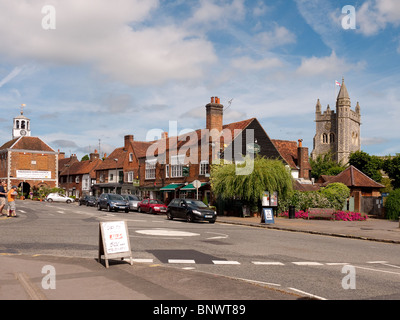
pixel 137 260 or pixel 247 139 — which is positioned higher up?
pixel 247 139

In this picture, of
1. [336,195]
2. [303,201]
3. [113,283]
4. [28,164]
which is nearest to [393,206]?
[336,195]

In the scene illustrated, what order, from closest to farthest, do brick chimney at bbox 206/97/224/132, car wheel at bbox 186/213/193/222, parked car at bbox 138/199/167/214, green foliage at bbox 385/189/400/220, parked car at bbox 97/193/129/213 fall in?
1. car wheel at bbox 186/213/193/222
2. green foliage at bbox 385/189/400/220
3. parked car at bbox 97/193/129/213
4. parked car at bbox 138/199/167/214
5. brick chimney at bbox 206/97/224/132

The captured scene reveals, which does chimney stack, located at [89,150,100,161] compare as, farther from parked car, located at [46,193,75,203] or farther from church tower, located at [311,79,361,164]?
church tower, located at [311,79,361,164]

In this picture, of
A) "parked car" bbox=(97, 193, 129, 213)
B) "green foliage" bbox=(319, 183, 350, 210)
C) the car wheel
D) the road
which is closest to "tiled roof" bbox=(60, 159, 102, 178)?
"parked car" bbox=(97, 193, 129, 213)

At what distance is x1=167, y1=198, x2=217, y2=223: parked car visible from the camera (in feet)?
90.1

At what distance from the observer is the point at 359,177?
44969mm

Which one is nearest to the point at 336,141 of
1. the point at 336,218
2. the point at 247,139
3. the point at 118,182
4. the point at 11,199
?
the point at 118,182

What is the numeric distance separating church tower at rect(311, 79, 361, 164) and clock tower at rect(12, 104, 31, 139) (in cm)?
9879

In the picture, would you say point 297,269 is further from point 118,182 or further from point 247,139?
point 118,182

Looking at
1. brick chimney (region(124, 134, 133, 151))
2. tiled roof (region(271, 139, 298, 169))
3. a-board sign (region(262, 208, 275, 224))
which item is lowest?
a-board sign (region(262, 208, 275, 224))

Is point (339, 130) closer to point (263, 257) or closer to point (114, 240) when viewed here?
point (263, 257)

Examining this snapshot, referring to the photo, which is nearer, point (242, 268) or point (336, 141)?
point (242, 268)

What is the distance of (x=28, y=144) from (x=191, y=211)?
6792 cm

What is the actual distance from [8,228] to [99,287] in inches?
482
